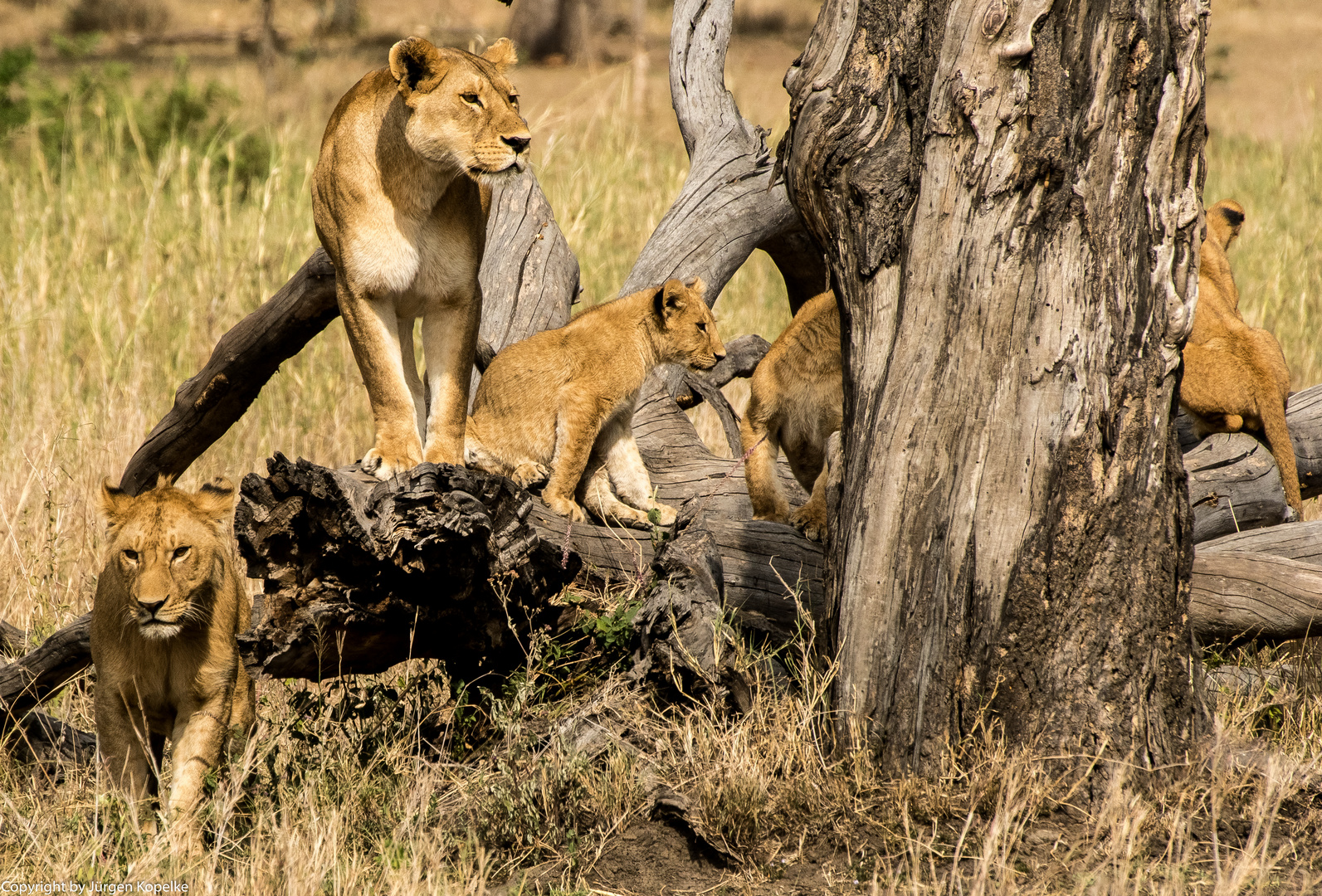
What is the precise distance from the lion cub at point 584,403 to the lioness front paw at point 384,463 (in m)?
0.70

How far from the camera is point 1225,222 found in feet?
21.0

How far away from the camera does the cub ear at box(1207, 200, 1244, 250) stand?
6367mm

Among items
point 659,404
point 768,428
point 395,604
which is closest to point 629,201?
point 659,404

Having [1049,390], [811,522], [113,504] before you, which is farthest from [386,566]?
[1049,390]

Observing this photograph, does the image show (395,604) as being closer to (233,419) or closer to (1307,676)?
(233,419)

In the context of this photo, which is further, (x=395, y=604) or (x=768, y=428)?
(x=768, y=428)

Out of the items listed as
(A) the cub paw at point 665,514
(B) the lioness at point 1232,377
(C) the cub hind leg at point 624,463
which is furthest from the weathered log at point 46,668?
(B) the lioness at point 1232,377

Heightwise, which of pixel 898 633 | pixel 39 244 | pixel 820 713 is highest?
pixel 39 244

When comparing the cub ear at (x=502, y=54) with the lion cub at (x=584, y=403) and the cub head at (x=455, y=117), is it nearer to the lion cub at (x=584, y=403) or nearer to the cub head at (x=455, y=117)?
the cub head at (x=455, y=117)

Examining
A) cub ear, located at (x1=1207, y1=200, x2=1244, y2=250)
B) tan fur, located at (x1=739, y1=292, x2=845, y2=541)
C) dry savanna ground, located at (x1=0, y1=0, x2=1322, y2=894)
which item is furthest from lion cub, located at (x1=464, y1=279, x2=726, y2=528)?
cub ear, located at (x1=1207, y1=200, x2=1244, y2=250)

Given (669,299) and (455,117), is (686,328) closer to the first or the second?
(669,299)

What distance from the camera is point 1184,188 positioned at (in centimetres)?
331

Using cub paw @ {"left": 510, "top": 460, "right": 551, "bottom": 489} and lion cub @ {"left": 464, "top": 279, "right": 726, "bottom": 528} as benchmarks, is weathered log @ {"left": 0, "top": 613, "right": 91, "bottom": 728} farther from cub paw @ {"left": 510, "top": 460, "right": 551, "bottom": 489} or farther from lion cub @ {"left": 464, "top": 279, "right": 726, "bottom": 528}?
cub paw @ {"left": 510, "top": 460, "right": 551, "bottom": 489}

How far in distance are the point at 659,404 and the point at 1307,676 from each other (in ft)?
10.9
